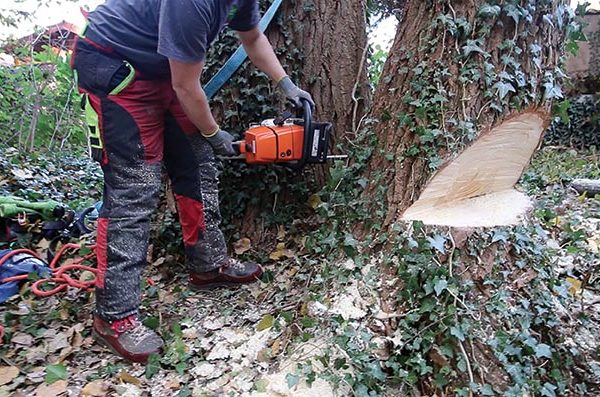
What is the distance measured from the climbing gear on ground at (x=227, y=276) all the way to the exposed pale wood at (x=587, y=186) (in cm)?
337

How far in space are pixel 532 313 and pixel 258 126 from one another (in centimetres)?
147

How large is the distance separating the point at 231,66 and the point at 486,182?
1.39 m

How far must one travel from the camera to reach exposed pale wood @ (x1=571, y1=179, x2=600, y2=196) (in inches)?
173

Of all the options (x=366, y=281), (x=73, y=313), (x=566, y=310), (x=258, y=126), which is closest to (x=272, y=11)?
(x=258, y=126)

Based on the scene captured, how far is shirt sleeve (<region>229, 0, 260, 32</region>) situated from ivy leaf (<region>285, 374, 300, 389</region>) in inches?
61.2

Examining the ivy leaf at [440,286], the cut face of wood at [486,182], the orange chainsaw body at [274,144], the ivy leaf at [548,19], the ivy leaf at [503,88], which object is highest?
the ivy leaf at [548,19]

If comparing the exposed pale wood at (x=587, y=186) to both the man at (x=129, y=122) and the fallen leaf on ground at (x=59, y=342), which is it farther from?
the fallen leaf on ground at (x=59, y=342)

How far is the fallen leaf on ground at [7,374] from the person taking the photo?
1.90 meters

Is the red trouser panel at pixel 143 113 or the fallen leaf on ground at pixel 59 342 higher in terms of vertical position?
the red trouser panel at pixel 143 113

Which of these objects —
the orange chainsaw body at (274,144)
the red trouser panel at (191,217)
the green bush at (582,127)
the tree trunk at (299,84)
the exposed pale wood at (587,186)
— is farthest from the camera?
the green bush at (582,127)

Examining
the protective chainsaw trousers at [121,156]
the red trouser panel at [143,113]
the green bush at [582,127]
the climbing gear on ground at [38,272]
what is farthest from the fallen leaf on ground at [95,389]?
the green bush at [582,127]

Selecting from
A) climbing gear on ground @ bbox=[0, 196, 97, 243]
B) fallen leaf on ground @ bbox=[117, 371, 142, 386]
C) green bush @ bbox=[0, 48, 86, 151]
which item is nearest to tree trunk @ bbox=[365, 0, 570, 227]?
fallen leaf on ground @ bbox=[117, 371, 142, 386]

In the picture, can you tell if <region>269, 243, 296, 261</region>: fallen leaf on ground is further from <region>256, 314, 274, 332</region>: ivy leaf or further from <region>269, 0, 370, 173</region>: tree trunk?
<region>256, 314, 274, 332</region>: ivy leaf

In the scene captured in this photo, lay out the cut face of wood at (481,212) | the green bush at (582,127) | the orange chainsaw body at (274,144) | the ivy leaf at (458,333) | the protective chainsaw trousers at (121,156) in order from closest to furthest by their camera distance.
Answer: the ivy leaf at (458,333) < the cut face of wood at (481,212) < the protective chainsaw trousers at (121,156) < the orange chainsaw body at (274,144) < the green bush at (582,127)
